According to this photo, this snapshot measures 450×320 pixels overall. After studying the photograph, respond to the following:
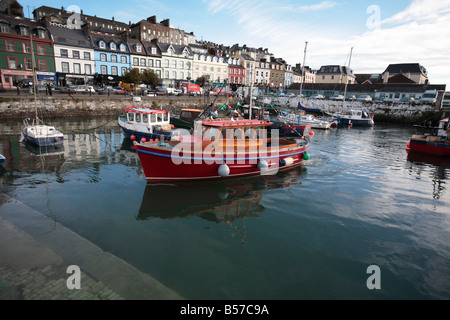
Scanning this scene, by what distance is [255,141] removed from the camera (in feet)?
40.9

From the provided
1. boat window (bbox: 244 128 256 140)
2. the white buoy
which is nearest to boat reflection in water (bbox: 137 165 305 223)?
the white buoy

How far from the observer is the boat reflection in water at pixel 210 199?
9.16 m

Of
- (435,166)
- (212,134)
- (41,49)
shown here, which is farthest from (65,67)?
(435,166)

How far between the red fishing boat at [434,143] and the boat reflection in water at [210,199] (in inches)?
520

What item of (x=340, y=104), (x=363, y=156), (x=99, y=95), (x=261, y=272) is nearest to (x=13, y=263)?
(x=261, y=272)

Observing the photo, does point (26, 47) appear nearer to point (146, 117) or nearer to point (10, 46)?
point (10, 46)

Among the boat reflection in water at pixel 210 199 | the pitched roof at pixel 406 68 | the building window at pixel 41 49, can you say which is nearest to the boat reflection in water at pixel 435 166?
the boat reflection in water at pixel 210 199

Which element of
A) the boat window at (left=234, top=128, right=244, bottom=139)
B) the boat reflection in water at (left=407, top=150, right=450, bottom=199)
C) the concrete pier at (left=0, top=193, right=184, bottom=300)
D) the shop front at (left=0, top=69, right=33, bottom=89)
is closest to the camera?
the concrete pier at (left=0, top=193, right=184, bottom=300)

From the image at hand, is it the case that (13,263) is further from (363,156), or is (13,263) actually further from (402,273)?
(363,156)

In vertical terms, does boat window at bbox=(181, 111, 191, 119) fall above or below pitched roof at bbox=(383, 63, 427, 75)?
below

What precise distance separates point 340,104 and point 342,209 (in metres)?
46.1

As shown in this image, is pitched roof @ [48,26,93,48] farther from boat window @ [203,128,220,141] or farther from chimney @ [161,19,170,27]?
boat window @ [203,128,220,141]

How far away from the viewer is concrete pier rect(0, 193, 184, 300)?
4.82m

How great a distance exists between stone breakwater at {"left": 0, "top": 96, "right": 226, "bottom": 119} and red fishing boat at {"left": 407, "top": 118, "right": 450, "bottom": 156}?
19.5 meters
